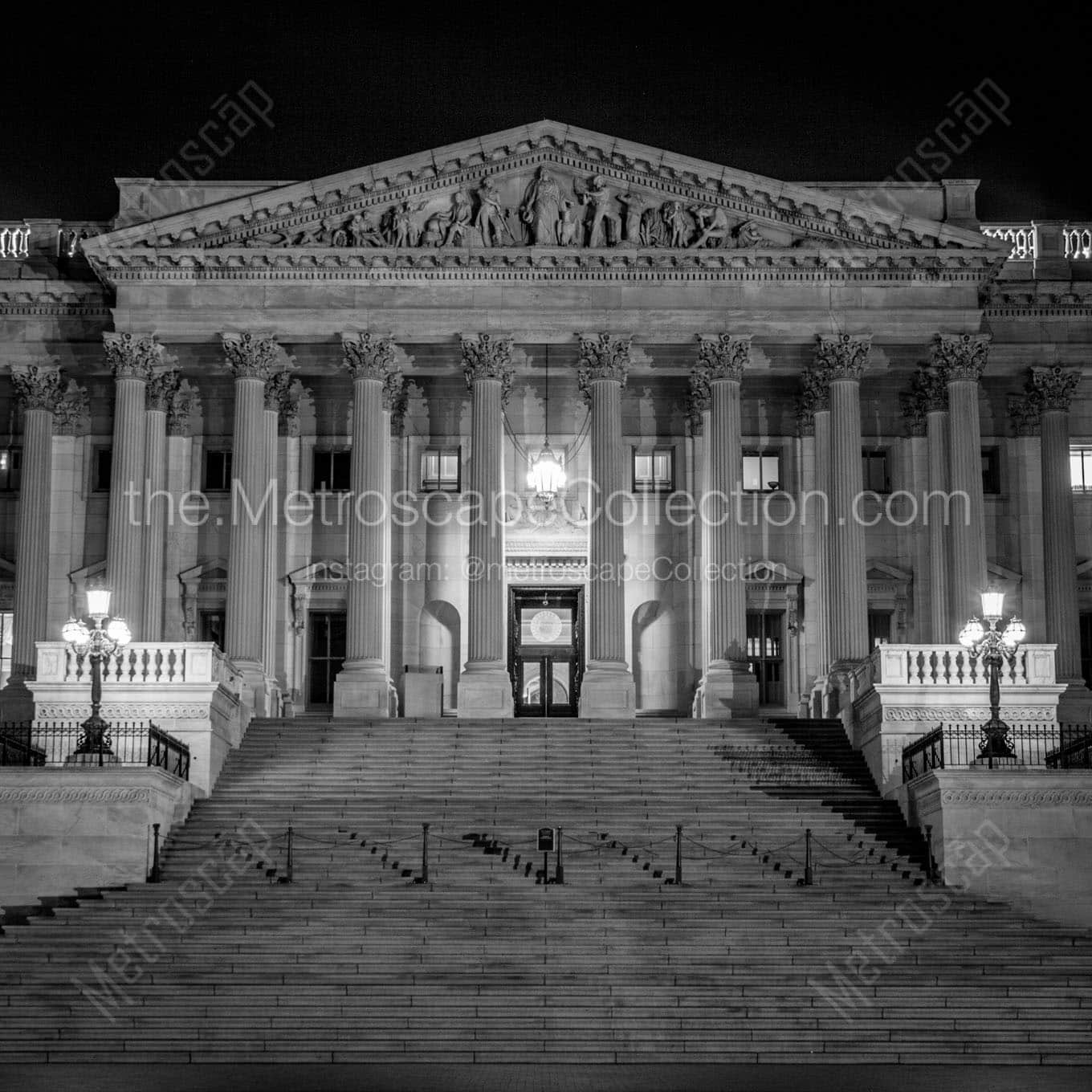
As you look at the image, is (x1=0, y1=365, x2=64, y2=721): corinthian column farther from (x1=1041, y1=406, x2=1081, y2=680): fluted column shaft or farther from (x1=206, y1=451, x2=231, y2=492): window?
(x1=1041, y1=406, x2=1081, y2=680): fluted column shaft

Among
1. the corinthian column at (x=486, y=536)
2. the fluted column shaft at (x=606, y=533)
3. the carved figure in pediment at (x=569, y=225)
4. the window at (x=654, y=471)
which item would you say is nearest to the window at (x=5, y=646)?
the corinthian column at (x=486, y=536)

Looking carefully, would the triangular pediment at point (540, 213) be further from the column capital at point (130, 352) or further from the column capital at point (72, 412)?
the column capital at point (72, 412)

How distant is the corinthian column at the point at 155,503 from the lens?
175 feet

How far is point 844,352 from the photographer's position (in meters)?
54.2

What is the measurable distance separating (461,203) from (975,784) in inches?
911

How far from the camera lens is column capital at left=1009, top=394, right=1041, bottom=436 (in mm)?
59656

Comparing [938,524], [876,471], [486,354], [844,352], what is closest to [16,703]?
[486,354]

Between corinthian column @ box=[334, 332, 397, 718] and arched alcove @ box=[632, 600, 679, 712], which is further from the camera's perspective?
arched alcove @ box=[632, 600, 679, 712]

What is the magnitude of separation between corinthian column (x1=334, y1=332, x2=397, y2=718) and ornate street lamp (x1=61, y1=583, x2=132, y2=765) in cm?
1068

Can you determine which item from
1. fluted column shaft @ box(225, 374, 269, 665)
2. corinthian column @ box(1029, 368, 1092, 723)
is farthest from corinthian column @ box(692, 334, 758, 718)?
fluted column shaft @ box(225, 374, 269, 665)

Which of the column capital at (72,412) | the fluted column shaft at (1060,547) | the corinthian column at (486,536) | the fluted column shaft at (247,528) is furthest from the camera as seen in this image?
the column capital at (72,412)

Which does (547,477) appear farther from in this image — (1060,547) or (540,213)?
(1060,547)

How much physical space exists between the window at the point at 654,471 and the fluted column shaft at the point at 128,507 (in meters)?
15.4

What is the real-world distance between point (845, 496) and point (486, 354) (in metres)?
10.6
